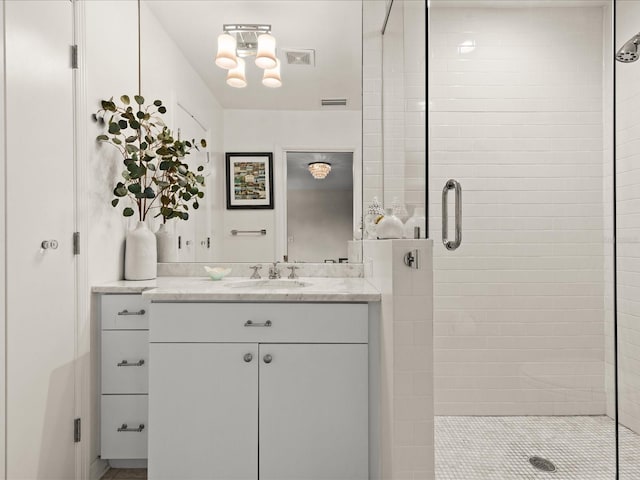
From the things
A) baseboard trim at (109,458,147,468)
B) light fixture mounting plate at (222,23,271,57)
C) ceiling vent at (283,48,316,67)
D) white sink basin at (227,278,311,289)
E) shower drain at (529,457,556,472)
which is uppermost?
light fixture mounting plate at (222,23,271,57)

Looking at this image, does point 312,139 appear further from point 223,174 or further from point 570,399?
point 570,399

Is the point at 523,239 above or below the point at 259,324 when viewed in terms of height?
above

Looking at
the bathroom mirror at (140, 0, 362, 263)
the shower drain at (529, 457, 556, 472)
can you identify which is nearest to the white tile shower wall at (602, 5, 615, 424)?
the shower drain at (529, 457, 556, 472)

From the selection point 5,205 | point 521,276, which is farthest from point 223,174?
point 521,276

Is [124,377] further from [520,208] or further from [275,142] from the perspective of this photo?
[520,208]

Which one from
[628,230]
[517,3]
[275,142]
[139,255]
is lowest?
[139,255]

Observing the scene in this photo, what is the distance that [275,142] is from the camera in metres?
2.33

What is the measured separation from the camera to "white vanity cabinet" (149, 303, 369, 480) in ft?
5.22

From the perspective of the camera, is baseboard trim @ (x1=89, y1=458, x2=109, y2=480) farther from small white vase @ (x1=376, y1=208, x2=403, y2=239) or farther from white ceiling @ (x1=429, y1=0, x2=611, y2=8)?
white ceiling @ (x1=429, y1=0, x2=611, y2=8)

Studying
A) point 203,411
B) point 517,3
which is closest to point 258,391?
point 203,411

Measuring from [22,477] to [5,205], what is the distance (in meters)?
0.94

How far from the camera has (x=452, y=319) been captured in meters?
1.94

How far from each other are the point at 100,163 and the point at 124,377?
98 centimetres

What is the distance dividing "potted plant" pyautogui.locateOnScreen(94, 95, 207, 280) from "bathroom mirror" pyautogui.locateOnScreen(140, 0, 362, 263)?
0.13m
